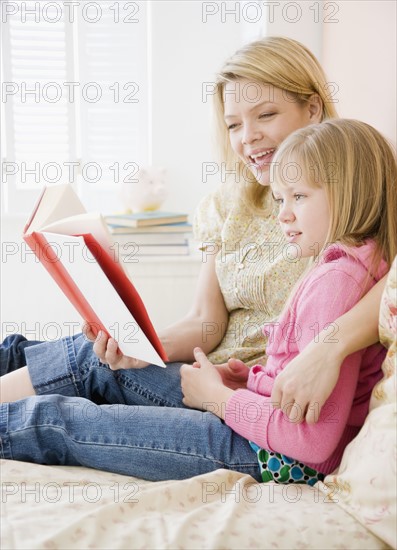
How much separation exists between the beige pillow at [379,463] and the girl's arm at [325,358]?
0.04m

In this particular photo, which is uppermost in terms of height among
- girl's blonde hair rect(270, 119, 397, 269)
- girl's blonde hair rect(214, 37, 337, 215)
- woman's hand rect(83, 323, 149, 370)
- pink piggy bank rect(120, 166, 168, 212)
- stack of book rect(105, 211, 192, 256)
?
girl's blonde hair rect(214, 37, 337, 215)

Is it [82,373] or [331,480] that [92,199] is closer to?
[82,373]

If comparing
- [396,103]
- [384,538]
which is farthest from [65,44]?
[384,538]

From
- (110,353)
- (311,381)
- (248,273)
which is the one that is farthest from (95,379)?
(311,381)

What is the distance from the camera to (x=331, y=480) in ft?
3.47

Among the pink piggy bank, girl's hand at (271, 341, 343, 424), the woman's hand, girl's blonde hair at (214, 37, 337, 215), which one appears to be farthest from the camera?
the pink piggy bank

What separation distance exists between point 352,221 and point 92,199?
1.72 m

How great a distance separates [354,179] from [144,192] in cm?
138

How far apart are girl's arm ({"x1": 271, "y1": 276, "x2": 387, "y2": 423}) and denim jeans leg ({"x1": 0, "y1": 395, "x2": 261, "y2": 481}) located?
0.13 meters

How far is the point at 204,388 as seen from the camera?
51.4 inches

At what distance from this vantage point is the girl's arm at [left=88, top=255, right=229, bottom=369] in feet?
5.33

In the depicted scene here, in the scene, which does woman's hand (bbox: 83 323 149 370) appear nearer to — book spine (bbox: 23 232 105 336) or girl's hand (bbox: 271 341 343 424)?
book spine (bbox: 23 232 105 336)

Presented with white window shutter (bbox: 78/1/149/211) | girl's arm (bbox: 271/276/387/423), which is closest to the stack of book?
white window shutter (bbox: 78/1/149/211)

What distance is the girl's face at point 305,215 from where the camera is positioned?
121 cm
